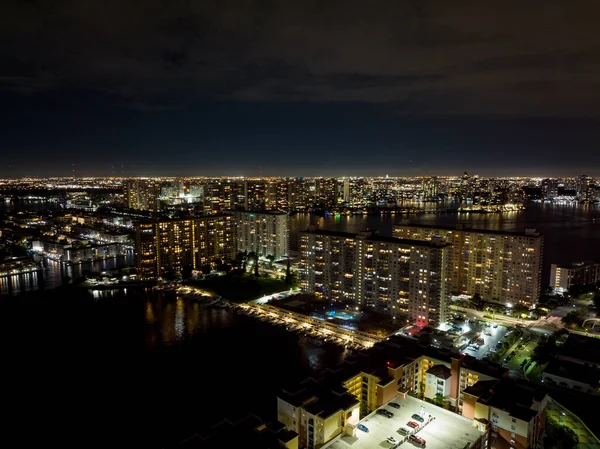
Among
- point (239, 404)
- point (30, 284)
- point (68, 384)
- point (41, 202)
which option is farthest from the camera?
point (41, 202)

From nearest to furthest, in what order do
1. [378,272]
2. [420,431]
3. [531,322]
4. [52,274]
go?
[420,431] < [531,322] < [378,272] < [52,274]

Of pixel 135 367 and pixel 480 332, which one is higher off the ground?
pixel 480 332

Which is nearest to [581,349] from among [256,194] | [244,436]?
[244,436]

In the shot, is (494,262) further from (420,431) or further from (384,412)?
(420,431)

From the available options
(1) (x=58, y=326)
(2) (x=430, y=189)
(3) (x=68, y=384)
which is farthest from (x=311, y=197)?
(3) (x=68, y=384)

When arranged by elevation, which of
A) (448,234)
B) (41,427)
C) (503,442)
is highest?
(448,234)

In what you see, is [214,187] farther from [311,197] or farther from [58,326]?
[58,326]
